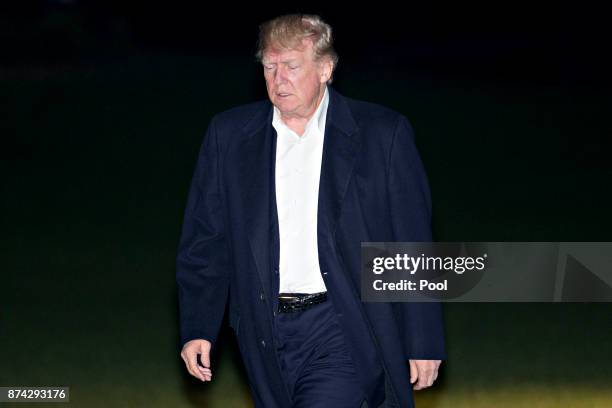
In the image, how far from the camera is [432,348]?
5.26 metres

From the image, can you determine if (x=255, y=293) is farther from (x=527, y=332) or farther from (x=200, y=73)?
(x=200, y=73)

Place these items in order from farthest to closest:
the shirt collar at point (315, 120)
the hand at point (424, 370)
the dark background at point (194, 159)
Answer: the dark background at point (194, 159) < the shirt collar at point (315, 120) < the hand at point (424, 370)

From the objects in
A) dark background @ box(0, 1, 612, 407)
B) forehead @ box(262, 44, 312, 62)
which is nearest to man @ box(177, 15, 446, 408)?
forehead @ box(262, 44, 312, 62)

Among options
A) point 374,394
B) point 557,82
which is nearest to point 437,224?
point 374,394

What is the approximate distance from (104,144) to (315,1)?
43.2 feet

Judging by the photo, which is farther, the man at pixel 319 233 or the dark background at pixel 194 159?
the dark background at pixel 194 159

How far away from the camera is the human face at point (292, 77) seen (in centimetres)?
522

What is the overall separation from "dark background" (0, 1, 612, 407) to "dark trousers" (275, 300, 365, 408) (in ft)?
10.0

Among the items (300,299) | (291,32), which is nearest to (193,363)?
(300,299)

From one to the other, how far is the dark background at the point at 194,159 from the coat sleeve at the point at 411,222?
9.98 ft

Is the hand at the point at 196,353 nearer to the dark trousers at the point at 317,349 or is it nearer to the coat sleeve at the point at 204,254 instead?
the coat sleeve at the point at 204,254

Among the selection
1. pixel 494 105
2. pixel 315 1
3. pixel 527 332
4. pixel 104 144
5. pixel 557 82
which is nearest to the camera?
pixel 527 332

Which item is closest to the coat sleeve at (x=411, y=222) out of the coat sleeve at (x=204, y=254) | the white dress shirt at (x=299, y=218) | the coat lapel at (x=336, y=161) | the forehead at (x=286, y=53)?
the coat lapel at (x=336, y=161)
